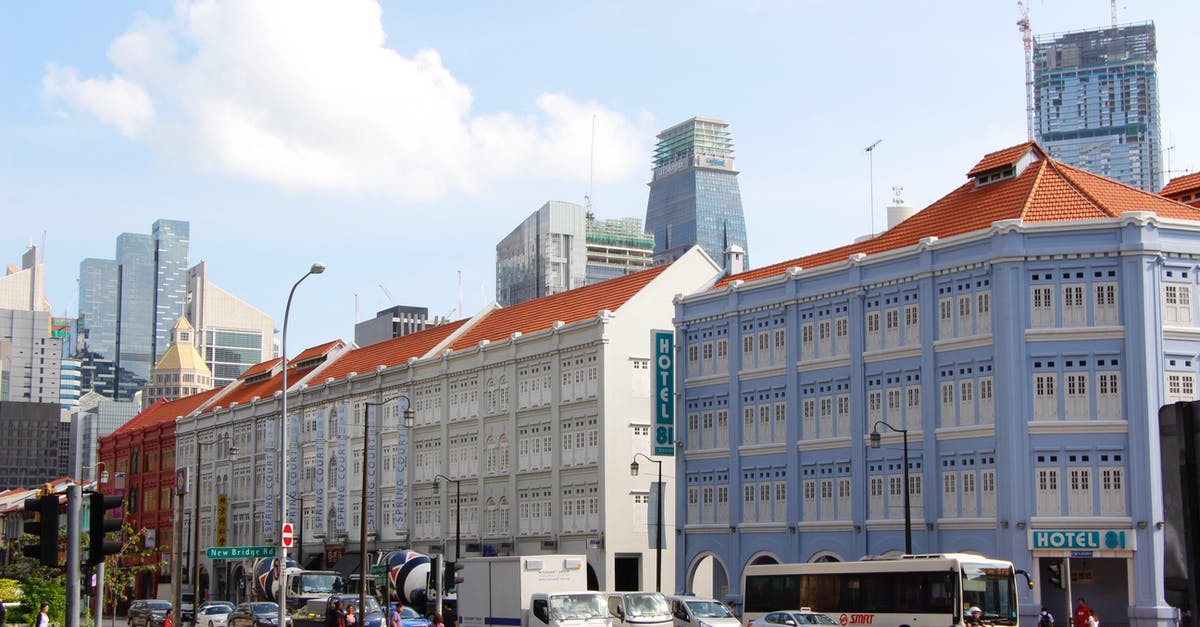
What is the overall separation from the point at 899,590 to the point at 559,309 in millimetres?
42107

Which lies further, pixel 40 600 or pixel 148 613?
pixel 148 613

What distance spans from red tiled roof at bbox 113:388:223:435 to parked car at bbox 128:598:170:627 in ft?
168

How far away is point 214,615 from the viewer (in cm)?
6331

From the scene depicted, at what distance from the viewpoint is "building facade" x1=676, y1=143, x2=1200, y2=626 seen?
50.9m

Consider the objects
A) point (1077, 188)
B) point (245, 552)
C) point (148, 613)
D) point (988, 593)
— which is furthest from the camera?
point (148, 613)

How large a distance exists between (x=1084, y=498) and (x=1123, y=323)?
626 cm

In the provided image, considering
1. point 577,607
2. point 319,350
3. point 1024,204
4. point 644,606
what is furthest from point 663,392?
point 319,350

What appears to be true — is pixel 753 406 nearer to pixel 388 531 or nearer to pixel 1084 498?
pixel 1084 498

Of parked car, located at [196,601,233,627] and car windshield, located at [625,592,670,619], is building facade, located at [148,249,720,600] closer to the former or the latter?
parked car, located at [196,601,233,627]

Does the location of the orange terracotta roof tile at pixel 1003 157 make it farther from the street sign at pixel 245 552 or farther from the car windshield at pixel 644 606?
the street sign at pixel 245 552

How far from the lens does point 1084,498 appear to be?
5091cm

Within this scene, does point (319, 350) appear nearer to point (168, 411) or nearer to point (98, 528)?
point (168, 411)

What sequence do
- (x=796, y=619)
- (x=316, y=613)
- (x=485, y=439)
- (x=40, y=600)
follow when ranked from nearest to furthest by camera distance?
(x=796, y=619) → (x=40, y=600) → (x=316, y=613) → (x=485, y=439)

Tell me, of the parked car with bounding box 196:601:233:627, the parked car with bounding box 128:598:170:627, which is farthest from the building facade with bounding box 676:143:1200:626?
the parked car with bounding box 128:598:170:627
